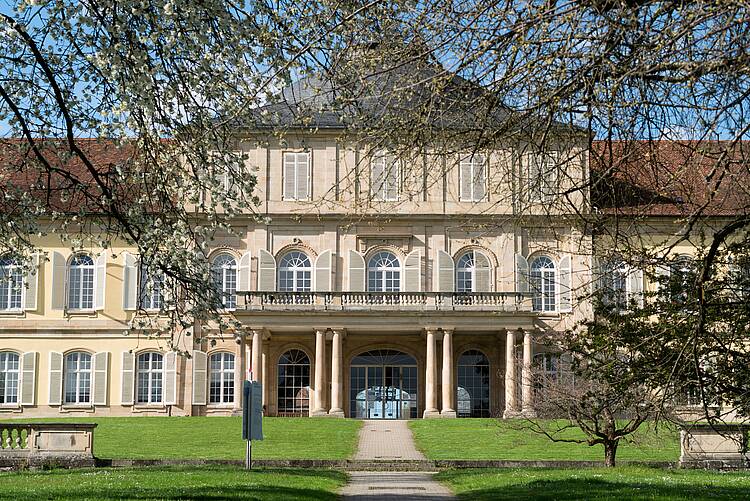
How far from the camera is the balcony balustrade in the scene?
112 feet

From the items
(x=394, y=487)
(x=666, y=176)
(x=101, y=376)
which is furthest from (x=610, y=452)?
(x=101, y=376)

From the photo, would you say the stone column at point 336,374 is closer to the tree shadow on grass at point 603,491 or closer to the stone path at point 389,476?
the stone path at point 389,476

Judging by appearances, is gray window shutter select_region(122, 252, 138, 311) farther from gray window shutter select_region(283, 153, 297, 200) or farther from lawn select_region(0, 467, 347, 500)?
lawn select_region(0, 467, 347, 500)

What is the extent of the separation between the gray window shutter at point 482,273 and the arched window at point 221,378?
315 inches

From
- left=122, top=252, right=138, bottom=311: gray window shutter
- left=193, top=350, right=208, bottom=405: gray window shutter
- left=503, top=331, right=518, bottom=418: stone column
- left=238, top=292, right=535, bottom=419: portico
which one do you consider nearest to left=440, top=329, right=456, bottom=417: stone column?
left=238, top=292, right=535, bottom=419: portico

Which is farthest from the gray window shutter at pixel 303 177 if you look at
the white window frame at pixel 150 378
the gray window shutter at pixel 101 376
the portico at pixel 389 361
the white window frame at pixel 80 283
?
the gray window shutter at pixel 101 376

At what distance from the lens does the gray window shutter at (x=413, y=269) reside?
36031 millimetres

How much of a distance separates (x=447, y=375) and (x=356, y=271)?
14.7 ft

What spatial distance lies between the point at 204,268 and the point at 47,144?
6.57 ft

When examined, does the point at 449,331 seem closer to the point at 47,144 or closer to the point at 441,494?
the point at 441,494

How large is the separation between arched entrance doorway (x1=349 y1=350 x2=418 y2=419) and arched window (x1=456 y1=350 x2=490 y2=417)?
1.43 meters

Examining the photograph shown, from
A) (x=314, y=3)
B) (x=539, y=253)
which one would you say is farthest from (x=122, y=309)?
(x=314, y=3)

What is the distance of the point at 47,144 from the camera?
10.3 m

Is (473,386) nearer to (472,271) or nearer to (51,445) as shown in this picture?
(472,271)
